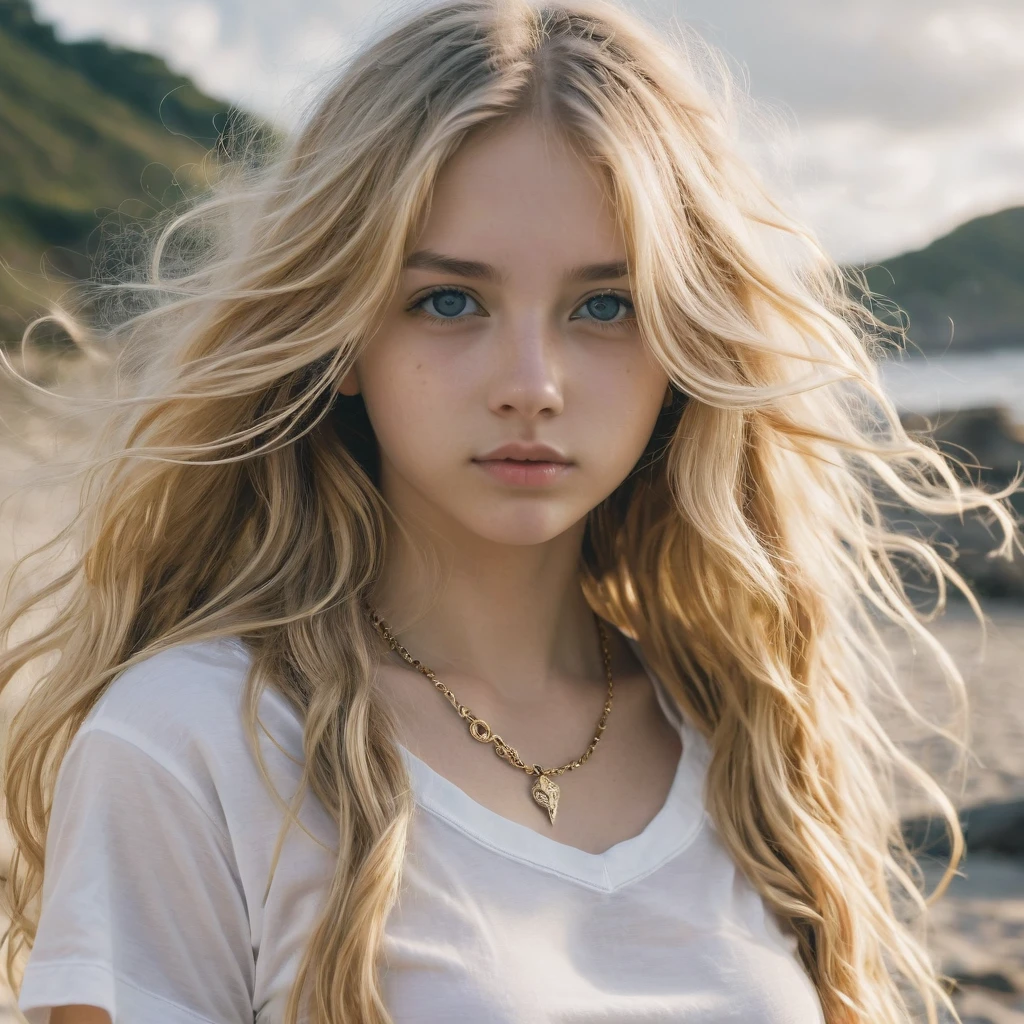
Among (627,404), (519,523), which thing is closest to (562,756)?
(519,523)

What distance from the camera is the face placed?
5.04 ft

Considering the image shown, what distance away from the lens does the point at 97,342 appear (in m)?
2.07

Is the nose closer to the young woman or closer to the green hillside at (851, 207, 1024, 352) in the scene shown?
the young woman

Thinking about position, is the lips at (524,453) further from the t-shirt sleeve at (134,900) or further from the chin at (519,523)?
the t-shirt sleeve at (134,900)

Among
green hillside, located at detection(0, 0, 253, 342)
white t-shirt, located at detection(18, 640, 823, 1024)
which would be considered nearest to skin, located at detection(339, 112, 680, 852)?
white t-shirt, located at detection(18, 640, 823, 1024)

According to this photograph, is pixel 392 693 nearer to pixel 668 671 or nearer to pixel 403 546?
pixel 403 546

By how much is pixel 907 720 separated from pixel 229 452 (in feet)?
16.6

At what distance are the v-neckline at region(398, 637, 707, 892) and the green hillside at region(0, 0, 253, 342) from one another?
11.8 meters

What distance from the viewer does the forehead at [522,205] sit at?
1.53 metres

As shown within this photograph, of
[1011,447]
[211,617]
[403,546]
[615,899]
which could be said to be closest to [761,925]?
[615,899]

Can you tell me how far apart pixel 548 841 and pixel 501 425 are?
20.5 inches

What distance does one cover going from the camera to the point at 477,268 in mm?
1533

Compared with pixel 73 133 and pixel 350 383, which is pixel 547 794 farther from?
pixel 73 133

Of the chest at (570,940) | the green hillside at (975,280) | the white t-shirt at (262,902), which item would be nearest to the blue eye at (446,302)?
the white t-shirt at (262,902)
